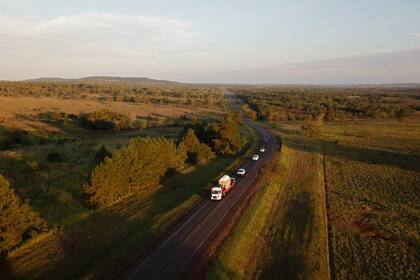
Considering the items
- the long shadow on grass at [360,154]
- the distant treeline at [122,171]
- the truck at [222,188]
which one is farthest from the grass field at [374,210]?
the distant treeline at [122,171]

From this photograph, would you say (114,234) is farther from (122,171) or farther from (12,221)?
(122,171)

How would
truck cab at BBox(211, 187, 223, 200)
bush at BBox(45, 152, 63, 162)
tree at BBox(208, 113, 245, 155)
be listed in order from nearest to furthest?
1. truck cab at BBox(211, 187, 223, 200)
2. bush at BBox(45, 152, 63, 162)
3. tree at BBox(208, 113, 245, 155)

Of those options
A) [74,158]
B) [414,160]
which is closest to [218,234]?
[74,158]

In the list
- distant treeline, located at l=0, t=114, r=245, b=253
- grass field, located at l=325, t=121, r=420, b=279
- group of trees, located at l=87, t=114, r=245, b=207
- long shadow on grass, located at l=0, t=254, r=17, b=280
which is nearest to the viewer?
long shadow on grass, located at l=0, t=254, r=17, b=280

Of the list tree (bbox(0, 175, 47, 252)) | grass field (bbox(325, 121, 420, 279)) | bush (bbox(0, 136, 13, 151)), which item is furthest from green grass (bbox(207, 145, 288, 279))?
bush (bbox(0, 136, 13, 151))

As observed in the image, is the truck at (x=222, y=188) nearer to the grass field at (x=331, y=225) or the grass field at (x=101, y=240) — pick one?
the grass field at (x=101, y=240)

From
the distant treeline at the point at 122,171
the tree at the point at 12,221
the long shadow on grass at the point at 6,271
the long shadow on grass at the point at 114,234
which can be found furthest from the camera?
the distant treeline at the point at 122,171

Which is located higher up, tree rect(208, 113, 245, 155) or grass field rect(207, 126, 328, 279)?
tree rect(208, 113, 245, 155)

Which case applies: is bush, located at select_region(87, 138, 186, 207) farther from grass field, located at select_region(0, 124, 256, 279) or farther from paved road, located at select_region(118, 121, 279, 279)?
paved road, located at select_region(118, 121, 279, 279)
